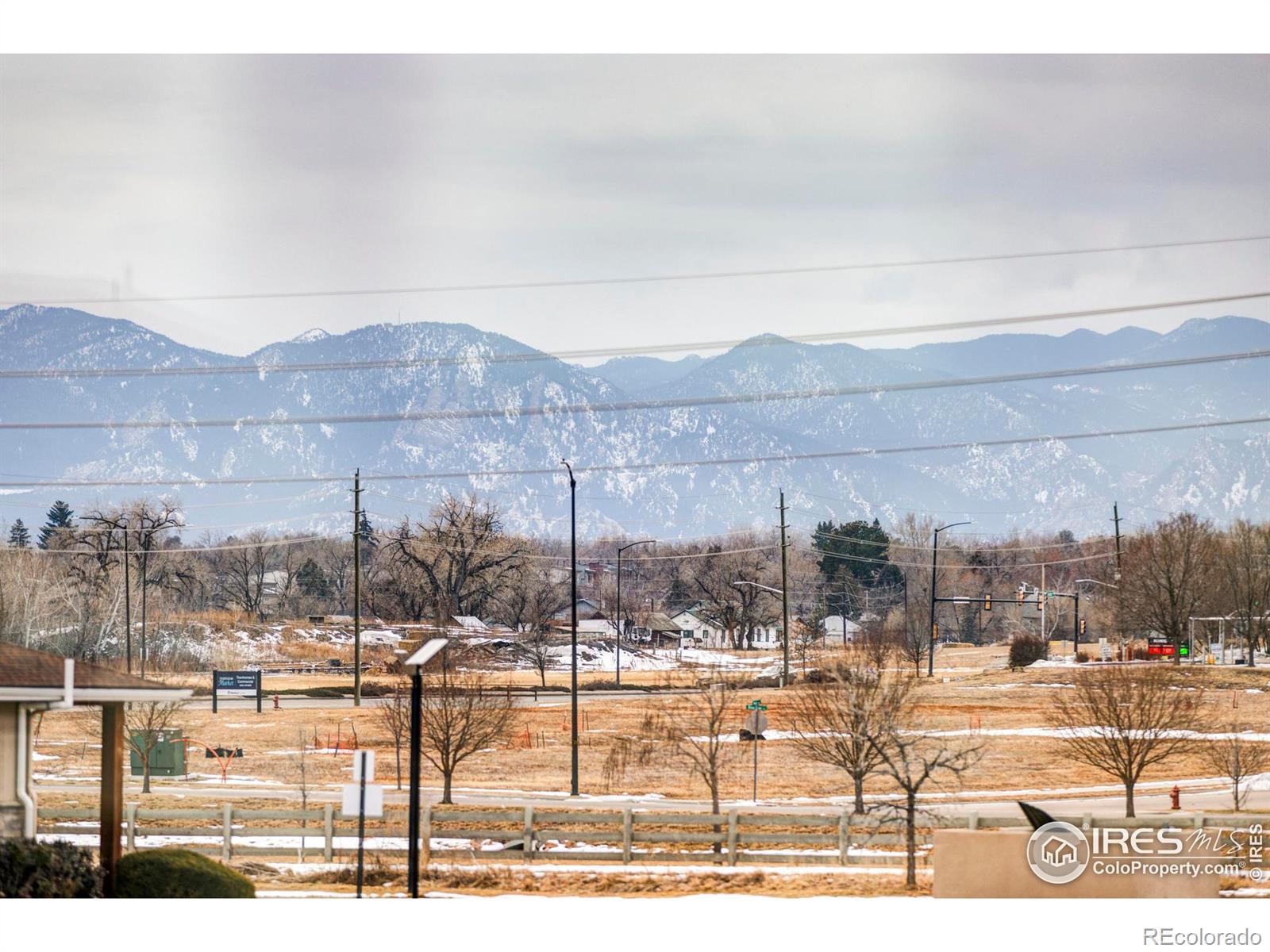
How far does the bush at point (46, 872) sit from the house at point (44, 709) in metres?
0.31

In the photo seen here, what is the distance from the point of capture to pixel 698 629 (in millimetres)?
130375

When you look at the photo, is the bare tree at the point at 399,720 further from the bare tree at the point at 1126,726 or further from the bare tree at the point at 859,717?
the bare tree at the point at 1126,726

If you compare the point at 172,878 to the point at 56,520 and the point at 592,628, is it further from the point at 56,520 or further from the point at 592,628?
the point at 56,520

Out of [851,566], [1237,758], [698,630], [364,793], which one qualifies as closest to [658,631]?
[698,630]

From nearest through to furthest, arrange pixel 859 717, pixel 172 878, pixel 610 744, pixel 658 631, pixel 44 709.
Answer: pixel 172 878, pixel 44 709, pixel 859 717, pixel 610 744, pixel 658 631

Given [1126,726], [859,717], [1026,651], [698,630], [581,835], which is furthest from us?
[698,630]

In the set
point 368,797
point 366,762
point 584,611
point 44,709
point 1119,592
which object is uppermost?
point 1119,592

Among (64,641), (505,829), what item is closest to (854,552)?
(64,641)

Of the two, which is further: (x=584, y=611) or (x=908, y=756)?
(x=584, y=611)

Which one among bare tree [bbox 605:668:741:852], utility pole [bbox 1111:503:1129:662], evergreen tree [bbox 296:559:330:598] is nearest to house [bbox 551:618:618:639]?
evergreen tree [bbox 296:559:330:598]

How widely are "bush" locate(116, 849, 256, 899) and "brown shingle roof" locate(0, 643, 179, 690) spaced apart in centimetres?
262

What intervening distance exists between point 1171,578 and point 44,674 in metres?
74.2

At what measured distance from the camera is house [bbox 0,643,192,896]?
69.5 ft

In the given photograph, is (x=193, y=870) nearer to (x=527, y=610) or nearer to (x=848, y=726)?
(x=848, y=726)
